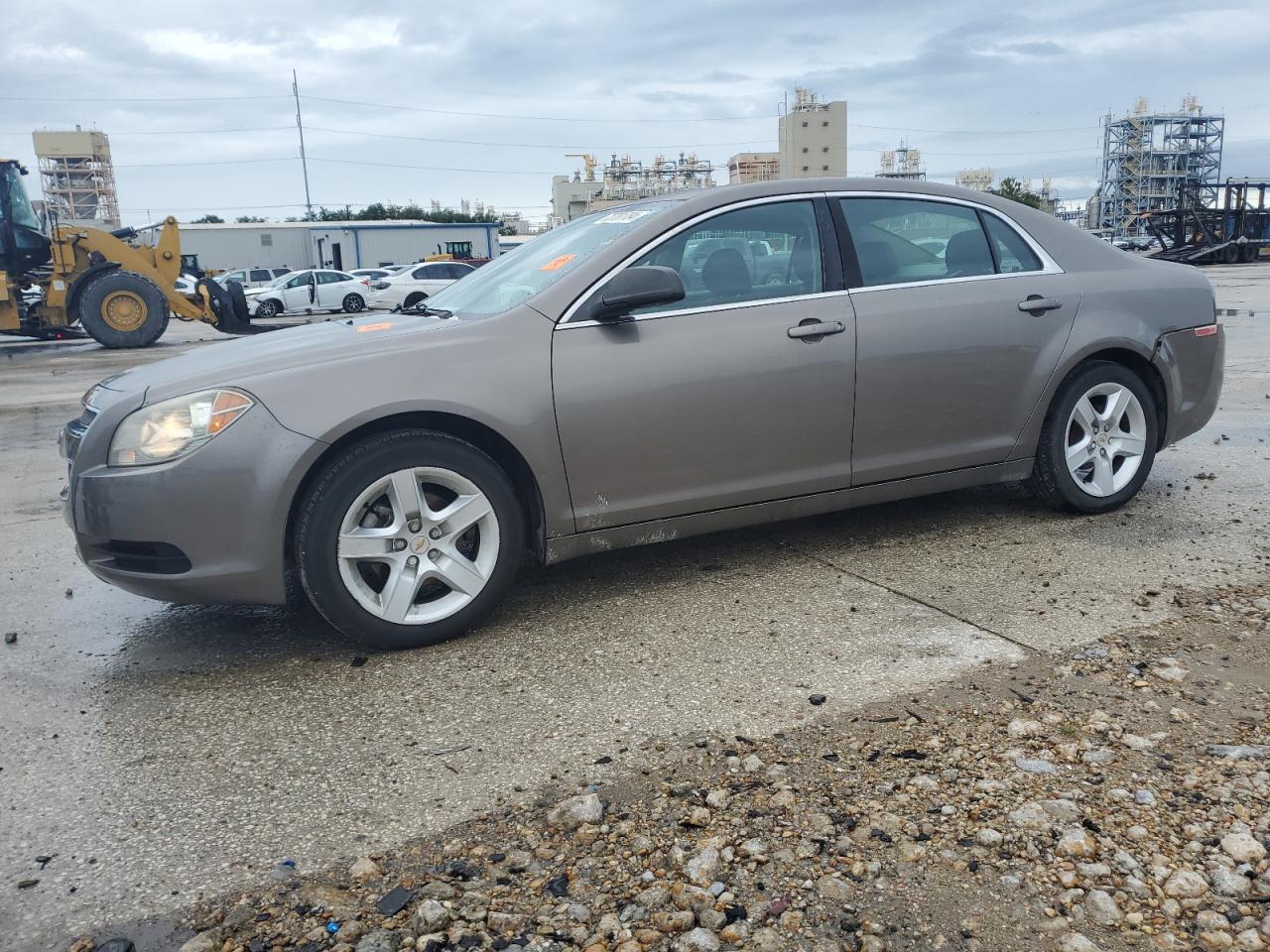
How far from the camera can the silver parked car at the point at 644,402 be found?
3.43 m

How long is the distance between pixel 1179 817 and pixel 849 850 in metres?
0.78

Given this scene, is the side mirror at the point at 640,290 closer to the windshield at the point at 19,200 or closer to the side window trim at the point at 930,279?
the side window trim at the point at 930,279

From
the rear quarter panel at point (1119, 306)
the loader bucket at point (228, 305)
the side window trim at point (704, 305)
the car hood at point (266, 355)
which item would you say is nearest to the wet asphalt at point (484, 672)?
the rear quarter panel at point (1119, 306)

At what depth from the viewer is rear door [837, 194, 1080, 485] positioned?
4273mm

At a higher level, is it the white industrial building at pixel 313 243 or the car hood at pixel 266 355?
the white industrial building at pixel 313 243

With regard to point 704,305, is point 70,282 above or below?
above

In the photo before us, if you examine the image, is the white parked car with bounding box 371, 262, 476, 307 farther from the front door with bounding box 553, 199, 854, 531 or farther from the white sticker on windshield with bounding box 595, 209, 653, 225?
the front door with bounding box 553, 199, 854, 531

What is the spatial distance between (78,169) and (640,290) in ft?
460

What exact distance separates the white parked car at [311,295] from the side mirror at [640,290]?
92.7ft

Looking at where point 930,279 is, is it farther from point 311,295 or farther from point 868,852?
point 311,295

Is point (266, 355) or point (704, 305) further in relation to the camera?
point (704, 305)

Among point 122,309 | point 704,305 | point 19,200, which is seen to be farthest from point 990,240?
point 19,200

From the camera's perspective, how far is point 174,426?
3.41m

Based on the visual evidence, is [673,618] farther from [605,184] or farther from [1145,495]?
[605,184]
